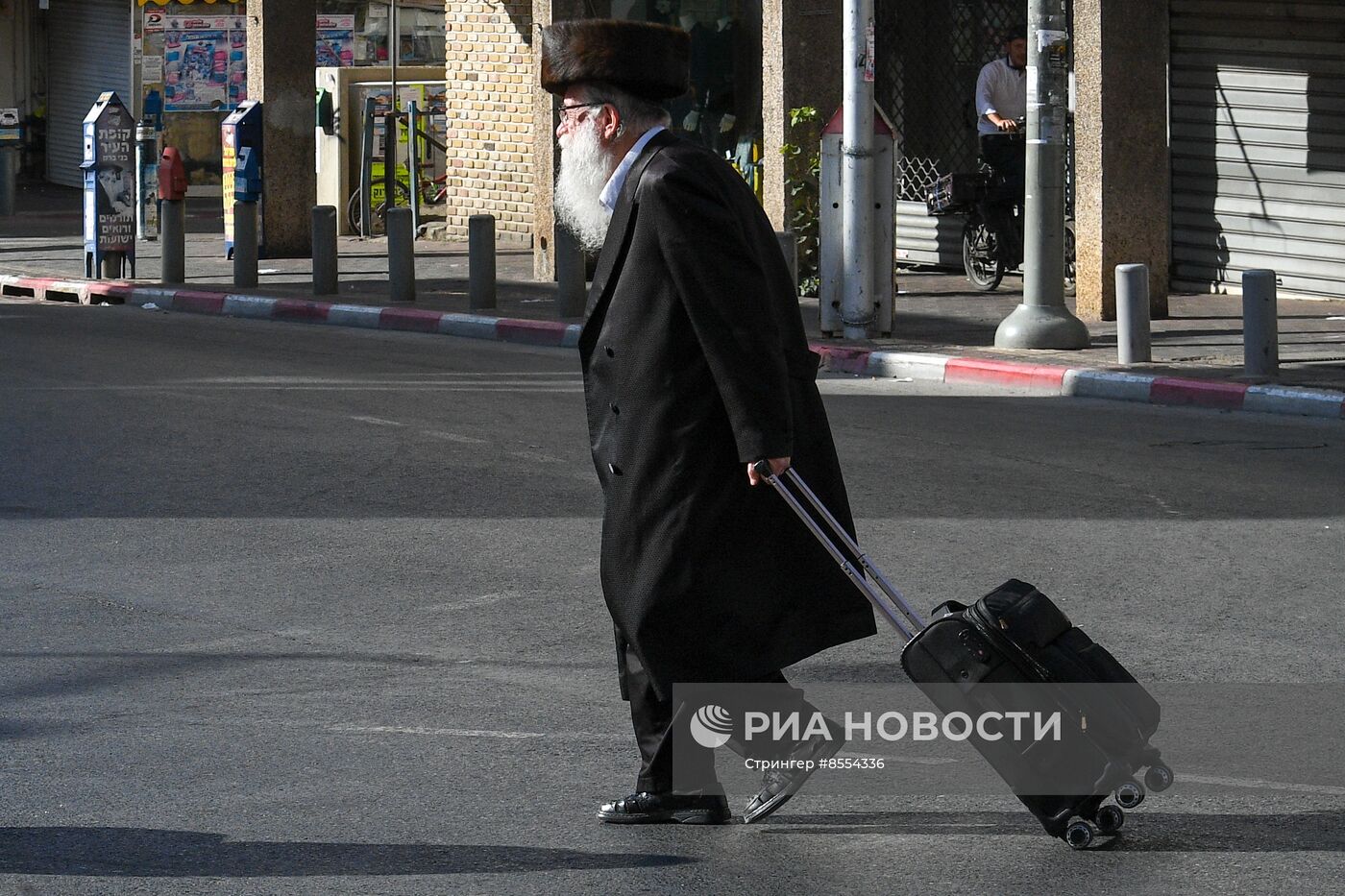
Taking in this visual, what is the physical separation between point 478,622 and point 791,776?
235cm

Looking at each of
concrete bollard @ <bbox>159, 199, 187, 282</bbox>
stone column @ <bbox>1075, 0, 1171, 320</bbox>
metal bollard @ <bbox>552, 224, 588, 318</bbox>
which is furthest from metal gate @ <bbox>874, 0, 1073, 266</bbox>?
concrete bollard @ <bbox>159, 199, 187, 282</bbox>

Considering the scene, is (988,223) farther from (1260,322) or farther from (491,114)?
(491,114)

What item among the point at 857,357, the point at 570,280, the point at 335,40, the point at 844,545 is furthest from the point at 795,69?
the point at 335,40

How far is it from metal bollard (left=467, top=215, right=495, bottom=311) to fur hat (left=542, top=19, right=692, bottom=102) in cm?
1169

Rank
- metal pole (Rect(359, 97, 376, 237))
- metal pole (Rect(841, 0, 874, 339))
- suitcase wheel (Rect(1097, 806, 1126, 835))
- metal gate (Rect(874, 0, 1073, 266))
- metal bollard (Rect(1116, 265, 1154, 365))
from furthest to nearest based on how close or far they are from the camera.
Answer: metal pole (Rect(359, 97, 376, 237)), metal gate (Rect(874, 0, 1073, 266)), metal pole (Rect(841, 0, 874, 339)), metal bollard (Rect(1116, 265, 1154, 365)), suitcase wheel (Rect(1097, 806, 1126, 835))

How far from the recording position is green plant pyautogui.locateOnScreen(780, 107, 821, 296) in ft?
56.1

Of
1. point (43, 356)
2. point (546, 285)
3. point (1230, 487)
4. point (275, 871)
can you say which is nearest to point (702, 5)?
point (546, 285)

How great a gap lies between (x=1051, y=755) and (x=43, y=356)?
1086 centimetres

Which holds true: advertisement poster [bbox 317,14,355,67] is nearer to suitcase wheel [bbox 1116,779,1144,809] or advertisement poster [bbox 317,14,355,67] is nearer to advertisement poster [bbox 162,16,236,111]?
advertisement poster [bbox 162,16,236,111]

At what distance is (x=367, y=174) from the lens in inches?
955

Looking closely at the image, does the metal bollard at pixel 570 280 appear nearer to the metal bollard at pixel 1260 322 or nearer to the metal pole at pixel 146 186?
the metal bollard at pixel 1260 322

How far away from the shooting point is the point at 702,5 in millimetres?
21328

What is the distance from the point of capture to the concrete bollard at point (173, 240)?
18844 mm

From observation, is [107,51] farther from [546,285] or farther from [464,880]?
[464,880]
